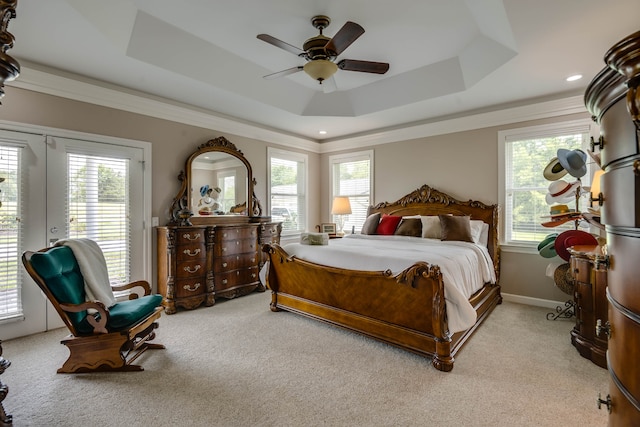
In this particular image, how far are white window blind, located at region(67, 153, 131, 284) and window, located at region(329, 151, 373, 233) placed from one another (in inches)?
142

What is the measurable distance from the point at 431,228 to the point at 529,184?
1.45 metres

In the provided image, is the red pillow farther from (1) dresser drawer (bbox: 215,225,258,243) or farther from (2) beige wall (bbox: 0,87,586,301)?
(1) dresser drawer (bbox: 215,225,258,243)

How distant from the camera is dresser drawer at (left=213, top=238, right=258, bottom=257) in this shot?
13.4ft

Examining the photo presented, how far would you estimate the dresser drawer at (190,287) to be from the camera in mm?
3725

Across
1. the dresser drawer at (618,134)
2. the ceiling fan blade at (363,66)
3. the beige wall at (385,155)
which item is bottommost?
the dresser drawer at (618,134)

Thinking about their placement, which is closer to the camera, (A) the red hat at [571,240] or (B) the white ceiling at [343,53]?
(B) the white ceiling at [343,53]

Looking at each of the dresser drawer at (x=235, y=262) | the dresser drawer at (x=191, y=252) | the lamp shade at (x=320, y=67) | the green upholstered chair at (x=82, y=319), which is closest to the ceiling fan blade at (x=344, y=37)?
the lamp shade at (x=320, y=67)

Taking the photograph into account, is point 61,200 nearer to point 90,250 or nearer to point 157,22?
point 90,250

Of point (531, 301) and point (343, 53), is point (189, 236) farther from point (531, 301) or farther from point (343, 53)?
point (531, 301)

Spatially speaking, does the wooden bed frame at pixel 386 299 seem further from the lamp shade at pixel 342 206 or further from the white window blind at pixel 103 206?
the lamp shade at pixel 342 206

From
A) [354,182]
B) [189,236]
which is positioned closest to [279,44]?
[189,236]

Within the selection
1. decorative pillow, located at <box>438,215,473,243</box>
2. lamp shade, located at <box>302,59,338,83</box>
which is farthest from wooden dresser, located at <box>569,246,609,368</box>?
lamp shade, located at <box>302,59,338,83</box>

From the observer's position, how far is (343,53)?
3338 mm

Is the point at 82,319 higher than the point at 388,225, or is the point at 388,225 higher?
the point at 388,225
